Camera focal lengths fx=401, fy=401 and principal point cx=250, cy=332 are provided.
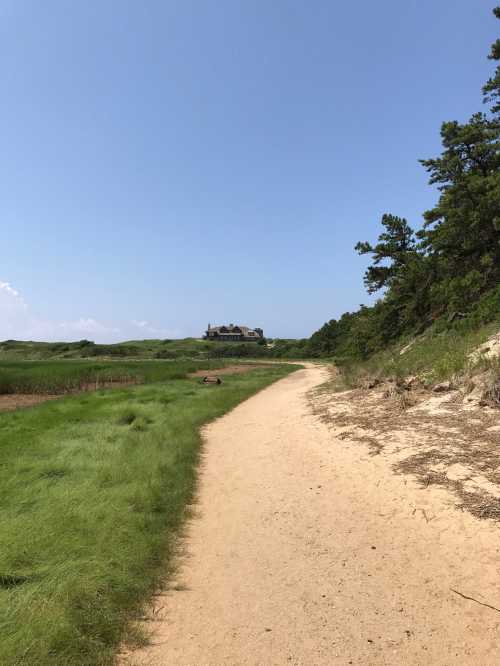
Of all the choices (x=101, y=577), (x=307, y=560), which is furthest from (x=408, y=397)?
(x=101, y=577)

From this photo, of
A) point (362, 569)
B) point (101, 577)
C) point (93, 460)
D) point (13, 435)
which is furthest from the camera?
point (13, 435)

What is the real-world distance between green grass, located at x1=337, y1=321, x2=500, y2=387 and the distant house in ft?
427

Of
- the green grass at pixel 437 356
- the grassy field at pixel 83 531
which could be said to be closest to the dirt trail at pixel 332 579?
the grassy field at pixel 83 531

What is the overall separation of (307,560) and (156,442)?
7085mm

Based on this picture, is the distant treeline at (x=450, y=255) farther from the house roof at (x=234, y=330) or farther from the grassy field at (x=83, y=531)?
the house roof at (x=234, y=330)

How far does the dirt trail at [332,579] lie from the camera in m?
3.64

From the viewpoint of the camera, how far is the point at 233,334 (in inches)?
6102

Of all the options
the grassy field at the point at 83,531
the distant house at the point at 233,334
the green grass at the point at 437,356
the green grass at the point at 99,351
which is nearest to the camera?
the grassy field at the point at 83,531

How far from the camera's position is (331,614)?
412 cm

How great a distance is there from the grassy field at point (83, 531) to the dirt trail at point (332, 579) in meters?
0.41

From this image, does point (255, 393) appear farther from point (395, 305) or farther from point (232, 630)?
point (232, 630)

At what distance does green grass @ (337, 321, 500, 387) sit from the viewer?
13.6 m

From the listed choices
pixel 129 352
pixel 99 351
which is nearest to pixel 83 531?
pixel 129 352

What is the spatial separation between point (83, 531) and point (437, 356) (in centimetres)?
1481
